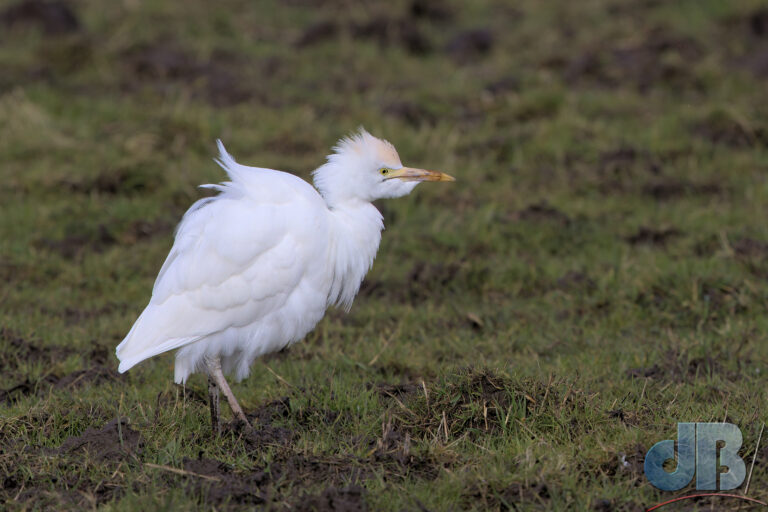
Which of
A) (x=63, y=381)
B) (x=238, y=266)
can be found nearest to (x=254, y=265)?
(x=238, y=266)

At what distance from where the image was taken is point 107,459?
428 centimetres

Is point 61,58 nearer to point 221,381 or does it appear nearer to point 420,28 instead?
point 420,28

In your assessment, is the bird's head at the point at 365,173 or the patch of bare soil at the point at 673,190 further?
the patch of bare soil at the point at 673,190

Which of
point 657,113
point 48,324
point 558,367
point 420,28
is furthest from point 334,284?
point 420,28

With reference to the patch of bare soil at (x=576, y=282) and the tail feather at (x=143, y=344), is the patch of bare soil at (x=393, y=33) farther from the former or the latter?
the tail feather at (x=143, y=344)

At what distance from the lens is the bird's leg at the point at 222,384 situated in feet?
16.0

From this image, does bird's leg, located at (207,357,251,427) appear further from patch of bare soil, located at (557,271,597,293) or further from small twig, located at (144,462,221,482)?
patch of bare soil, located at (557,271,597,293)

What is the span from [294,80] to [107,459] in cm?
699

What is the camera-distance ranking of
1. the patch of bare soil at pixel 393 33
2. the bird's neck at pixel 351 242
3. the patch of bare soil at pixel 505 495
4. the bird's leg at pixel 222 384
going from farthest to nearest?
the patch of bare soil at pixel 393 33, the bird's neck at pixel 351 242, the bird's leg at pixel 222 384, the patch of bare soil at pixel 505 495

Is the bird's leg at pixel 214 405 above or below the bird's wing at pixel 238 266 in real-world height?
below

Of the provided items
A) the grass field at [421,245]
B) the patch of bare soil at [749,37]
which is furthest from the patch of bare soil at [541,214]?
the patch of bare soil at [749,37]

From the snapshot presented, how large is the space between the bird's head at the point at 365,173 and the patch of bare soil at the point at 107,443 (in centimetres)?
164

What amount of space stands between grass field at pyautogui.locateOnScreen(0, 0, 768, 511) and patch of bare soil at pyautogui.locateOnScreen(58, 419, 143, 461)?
1cm

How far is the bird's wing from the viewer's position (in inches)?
193
